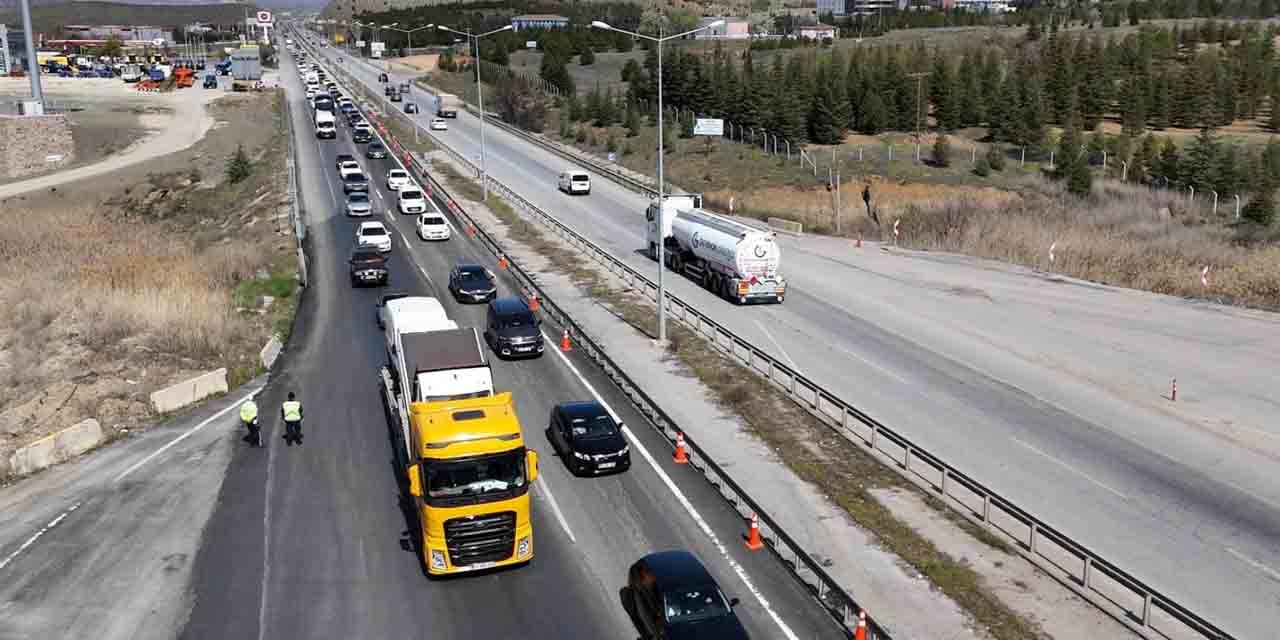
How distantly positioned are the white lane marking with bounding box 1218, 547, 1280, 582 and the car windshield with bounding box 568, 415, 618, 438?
12.9m

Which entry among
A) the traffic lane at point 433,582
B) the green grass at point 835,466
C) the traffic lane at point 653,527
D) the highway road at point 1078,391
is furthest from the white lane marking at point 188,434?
the highway road at point 1078,391

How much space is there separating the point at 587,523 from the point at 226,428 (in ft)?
42.3

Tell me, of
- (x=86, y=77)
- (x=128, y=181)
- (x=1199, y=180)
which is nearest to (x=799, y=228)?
(x=1199, y=180)

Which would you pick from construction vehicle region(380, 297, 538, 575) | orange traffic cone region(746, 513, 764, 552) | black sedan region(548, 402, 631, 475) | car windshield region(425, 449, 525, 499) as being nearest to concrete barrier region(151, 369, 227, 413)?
black sedan region(548, 402, 631, 475)

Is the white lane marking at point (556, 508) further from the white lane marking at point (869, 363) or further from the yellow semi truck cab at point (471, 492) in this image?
the white lane marking at point (869, 363)

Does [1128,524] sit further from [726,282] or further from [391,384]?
[726,282]

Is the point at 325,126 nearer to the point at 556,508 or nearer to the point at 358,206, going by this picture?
the point at 358,206

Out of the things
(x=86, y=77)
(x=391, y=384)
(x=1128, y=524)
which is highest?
(x=86, y=77)

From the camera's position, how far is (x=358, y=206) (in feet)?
205

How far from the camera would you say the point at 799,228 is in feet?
209

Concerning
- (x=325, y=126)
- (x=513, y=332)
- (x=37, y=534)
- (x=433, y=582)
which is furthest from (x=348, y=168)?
(x=433, y=582)

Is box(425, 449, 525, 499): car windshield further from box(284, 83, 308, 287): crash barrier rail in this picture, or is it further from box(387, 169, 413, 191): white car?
box(387, 169, 413, 191): white car

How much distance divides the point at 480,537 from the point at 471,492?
909 mm

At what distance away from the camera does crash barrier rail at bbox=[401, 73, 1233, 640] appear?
18281 millimetres
